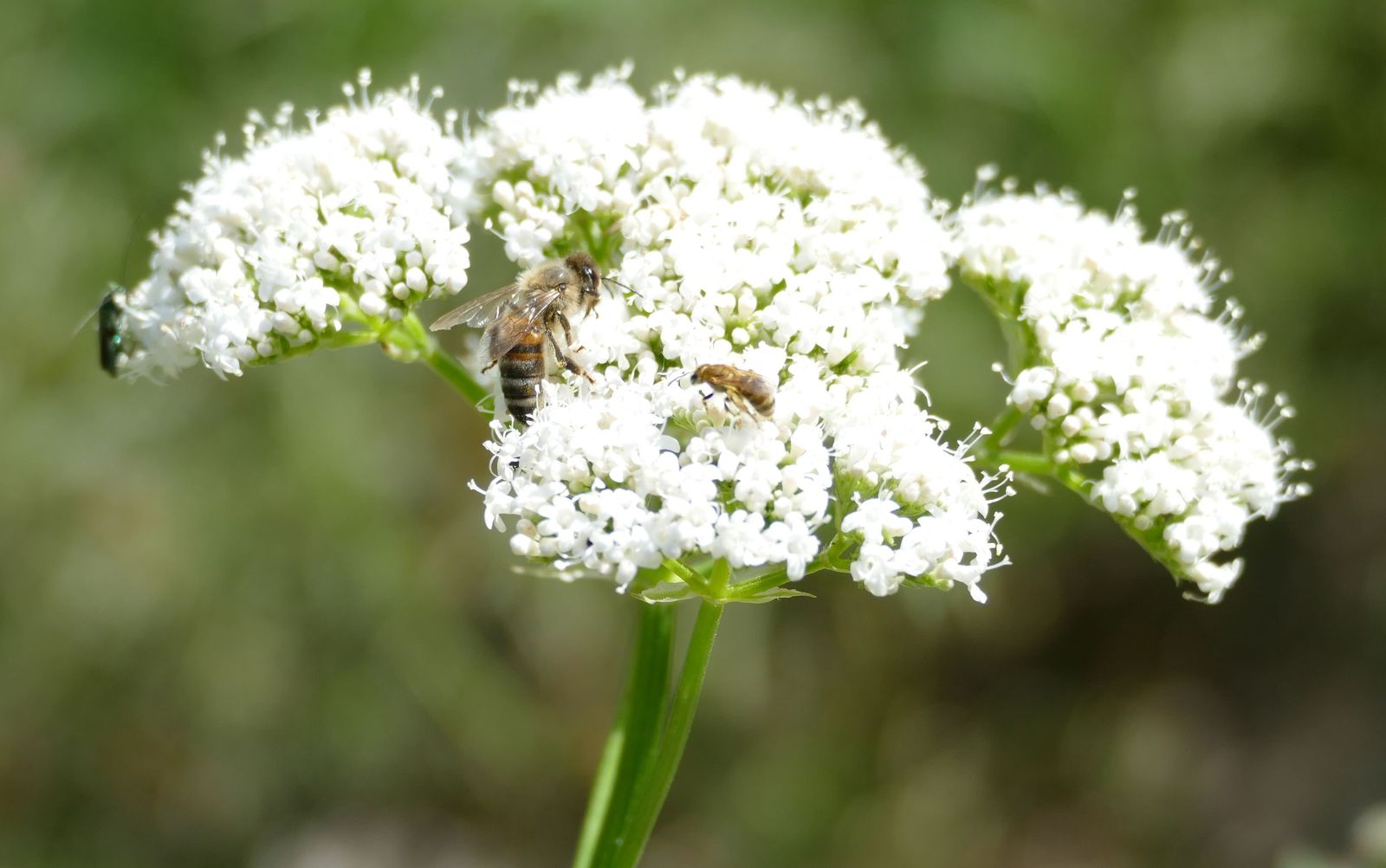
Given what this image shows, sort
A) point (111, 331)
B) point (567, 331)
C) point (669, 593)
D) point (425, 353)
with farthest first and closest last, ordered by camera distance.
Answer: point (111, 331)
point (425, 353)
point (567, 331)
point (669, 593)

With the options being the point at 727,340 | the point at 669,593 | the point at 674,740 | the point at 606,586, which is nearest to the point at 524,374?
the point at 727,340

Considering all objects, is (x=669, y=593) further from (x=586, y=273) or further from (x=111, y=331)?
(x=111, y=331)

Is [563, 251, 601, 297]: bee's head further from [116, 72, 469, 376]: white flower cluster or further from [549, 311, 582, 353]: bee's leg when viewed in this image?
[116, 72, 469, 376]: white flower cluster

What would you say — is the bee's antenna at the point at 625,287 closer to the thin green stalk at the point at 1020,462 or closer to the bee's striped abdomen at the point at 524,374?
the bee's striped abdomen at the point at 524,374

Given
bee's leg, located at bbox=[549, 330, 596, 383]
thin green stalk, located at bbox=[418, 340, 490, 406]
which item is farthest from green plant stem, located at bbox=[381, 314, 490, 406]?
bee's leg, located at bbox=[549, 330, 596, 383]

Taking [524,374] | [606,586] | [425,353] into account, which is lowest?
[524,374]

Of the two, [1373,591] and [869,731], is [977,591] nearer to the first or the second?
[869,731]
